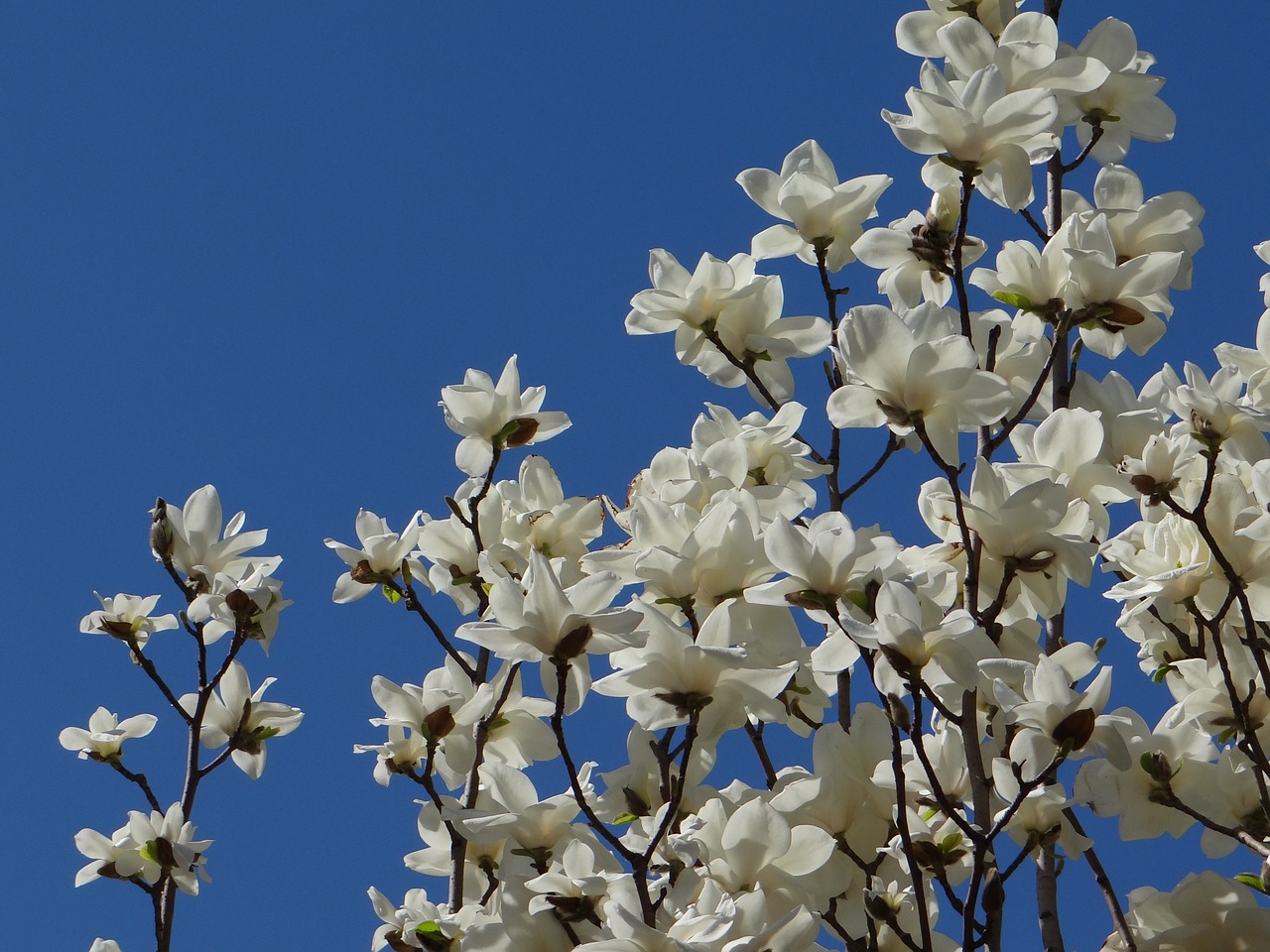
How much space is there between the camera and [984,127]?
1451 millimetres

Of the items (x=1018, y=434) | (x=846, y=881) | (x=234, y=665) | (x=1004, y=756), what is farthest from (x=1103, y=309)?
(x=234, y=665)

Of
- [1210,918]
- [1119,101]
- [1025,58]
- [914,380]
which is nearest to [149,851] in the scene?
[914,380]

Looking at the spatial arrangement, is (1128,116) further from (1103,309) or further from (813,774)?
(813,774)

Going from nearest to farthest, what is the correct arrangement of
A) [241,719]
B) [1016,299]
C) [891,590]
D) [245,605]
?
[891,590] < [1016,299] < [245,605] < [241,719]

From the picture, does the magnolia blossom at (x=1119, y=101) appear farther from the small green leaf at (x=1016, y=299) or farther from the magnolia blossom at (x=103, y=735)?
the magnolia blossom at (x=103, y=735)

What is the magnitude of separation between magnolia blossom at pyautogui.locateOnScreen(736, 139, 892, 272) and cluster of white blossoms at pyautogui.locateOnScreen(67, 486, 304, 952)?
0.77m

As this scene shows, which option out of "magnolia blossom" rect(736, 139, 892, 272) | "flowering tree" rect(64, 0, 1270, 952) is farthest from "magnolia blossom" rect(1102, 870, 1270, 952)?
"magnolia blossom" rect(736, 139, 892, 272)

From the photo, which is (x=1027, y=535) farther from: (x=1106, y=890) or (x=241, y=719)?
(x=241, y=719)

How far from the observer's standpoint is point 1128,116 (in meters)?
1.88

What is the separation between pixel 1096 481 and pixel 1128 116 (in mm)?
688

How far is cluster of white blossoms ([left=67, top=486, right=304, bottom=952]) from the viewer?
1705 millimetres

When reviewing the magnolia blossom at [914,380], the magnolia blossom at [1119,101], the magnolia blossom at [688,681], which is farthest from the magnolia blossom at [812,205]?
the magnolia blossom at [688,681]

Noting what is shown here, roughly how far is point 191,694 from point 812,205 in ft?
3.33

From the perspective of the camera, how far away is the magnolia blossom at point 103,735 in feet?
6.38
